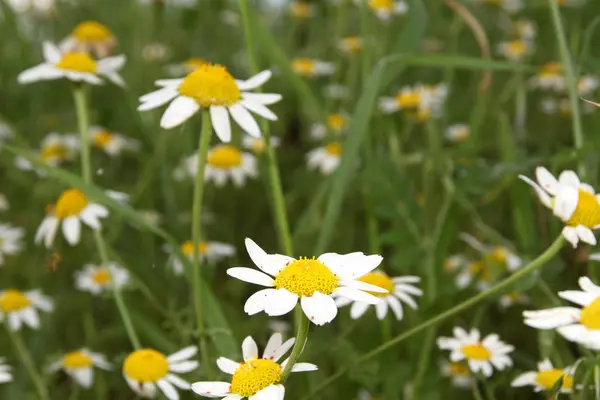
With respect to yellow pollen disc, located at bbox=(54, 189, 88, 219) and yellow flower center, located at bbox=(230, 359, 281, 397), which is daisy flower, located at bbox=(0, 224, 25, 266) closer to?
yellow pollen disc, located at bbox=(54, 189, 88, 219)

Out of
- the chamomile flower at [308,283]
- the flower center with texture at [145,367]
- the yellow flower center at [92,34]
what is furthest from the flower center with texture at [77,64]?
the yellow flower center at [92,34]

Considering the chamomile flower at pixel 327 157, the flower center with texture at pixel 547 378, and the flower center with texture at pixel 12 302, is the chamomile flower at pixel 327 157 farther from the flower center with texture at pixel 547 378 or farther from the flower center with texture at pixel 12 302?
the flower center with texture at pixel 547 378

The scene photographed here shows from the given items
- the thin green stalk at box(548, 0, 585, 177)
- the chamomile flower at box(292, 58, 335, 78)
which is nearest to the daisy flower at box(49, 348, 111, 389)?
the thin green stalk at box(548, 0, 585, 177)

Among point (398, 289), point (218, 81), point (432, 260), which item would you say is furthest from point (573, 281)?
point (218, 81)

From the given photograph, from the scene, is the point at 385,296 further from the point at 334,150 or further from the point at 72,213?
the point at 334,150

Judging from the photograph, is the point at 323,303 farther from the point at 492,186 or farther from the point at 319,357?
the point at 492,186

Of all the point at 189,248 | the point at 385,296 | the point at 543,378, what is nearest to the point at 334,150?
the point at 189,248
